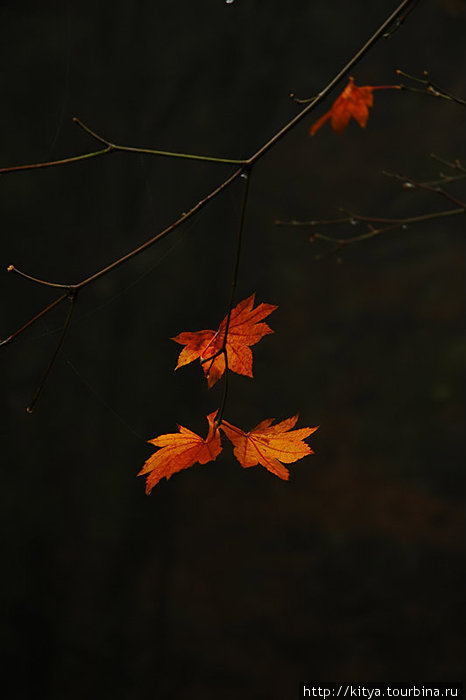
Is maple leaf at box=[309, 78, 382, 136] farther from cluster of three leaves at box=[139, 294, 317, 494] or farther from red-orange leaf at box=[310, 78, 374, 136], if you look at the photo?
cluster of three leaves at box=[139, 294, 317, 494]

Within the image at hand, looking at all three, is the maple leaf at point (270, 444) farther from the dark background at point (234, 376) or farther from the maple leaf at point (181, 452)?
the dark background at point (234, 376)

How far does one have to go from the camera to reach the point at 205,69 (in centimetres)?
144

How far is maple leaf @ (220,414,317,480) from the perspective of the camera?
437 millimetres

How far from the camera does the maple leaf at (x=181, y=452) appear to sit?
0.41m

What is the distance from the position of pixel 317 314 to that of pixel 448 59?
0.58 m

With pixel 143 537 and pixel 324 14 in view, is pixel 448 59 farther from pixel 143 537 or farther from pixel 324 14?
pixel 143 537

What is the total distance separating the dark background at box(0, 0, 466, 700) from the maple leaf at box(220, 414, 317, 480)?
3.23 feet

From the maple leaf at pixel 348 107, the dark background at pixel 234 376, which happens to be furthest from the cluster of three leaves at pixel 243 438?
the dark background at pixel 234 376

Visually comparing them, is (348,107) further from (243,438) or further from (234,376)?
(234,376)

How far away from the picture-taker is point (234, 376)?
141 centimetres

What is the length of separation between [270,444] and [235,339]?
0.24 ft

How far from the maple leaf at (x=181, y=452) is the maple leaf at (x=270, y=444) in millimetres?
19

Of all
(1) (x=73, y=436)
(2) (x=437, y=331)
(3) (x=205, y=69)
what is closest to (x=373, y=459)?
(2) (x=437, y=331)

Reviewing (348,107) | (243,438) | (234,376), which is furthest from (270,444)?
(234,376)
